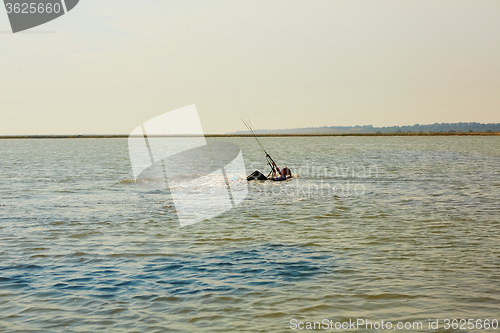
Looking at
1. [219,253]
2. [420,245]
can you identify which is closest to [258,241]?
[219,253]

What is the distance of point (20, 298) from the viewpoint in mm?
8859

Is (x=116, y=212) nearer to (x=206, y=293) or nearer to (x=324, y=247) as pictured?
(x=324, y=247)

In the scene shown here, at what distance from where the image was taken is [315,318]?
795 cm

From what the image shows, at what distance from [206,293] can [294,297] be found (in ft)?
5.60

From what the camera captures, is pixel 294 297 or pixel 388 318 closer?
pixel 388 318

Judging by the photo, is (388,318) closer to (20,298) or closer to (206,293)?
(206,293)

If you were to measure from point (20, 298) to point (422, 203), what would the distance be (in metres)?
17.0

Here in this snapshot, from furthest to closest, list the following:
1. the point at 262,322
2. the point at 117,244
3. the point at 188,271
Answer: the point at 117,244 → the point at 188,271 → the point at 262,322

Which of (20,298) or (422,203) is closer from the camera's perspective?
(20,298)

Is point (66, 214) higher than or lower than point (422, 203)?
higher

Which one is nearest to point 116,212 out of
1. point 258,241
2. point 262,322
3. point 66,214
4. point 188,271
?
point 66,214

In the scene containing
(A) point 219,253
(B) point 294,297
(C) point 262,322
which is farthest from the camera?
(A) point 219,253

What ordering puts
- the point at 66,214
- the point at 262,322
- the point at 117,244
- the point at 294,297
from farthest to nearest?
the point at 66,214 < the point at 117,244 < the point at 294,297 < the point at 262,322

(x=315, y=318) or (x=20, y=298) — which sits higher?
(x=20, y=298)
